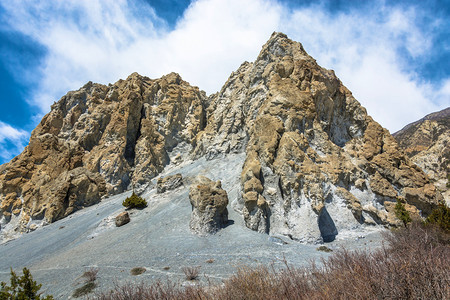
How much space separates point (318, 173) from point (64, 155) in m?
40.6

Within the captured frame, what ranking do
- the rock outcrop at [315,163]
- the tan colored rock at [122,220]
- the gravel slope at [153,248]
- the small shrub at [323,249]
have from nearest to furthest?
1. the gravel slope at [153,248]
2. the small shrub at [323,249]
3. the rock outcrop at [315,163]
4. the tan colored rock at [122,220]

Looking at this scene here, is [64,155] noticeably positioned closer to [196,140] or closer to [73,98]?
[73,98]

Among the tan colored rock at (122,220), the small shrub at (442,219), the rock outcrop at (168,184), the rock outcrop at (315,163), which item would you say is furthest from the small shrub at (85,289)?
the rock outcrop at (168,184)

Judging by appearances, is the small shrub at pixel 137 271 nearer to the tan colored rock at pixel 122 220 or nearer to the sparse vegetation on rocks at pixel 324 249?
the sparse vegetation on rocks at pixel 324 249

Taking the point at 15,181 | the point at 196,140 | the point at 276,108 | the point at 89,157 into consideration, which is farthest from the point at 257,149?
the point at 15,181

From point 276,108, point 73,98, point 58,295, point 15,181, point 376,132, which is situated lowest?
point 58,295

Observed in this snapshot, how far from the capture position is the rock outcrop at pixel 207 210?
17234 millimetres

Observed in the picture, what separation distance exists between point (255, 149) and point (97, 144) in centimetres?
3595

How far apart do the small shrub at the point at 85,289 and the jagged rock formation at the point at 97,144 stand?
25.5 metres

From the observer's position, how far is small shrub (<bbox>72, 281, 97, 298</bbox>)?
868 centimetres

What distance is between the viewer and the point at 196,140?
144ft

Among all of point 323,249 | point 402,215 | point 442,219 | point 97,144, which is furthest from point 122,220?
point 97,144

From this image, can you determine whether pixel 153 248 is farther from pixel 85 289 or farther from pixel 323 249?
pixel 323 249

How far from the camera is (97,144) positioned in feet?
144
